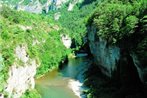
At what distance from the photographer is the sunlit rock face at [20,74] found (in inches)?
2467

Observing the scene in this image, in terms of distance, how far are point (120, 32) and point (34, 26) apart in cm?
5061

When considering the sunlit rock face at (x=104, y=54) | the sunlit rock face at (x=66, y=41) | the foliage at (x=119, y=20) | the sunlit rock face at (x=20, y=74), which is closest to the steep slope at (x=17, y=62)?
the sunlit rock face at (x=20, y=74)

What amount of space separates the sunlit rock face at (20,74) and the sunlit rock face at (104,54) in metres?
14.9

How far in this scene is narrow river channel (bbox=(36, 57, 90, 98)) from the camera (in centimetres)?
7950

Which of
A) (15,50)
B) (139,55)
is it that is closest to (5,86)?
(15,50)

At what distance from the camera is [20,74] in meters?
68.0

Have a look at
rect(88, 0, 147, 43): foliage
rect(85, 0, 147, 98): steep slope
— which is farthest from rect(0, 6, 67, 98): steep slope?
rect(88, 0, 147, 43): foliage

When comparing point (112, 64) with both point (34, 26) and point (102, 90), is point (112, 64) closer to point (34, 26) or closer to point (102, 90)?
point (102, 90)

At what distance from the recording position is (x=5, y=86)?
5856cm

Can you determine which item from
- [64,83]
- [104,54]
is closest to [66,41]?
[64,83]

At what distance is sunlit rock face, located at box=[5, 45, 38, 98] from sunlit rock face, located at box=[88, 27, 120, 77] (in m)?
14.9

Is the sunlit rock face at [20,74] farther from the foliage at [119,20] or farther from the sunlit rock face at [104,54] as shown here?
the foliage at [119,20]

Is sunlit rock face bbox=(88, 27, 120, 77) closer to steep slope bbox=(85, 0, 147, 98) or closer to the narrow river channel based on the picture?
steep slope bbox=(85, 0, 147, 98)

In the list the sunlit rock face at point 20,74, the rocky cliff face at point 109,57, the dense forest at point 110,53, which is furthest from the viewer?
the rocky cliff face at point 109,57
